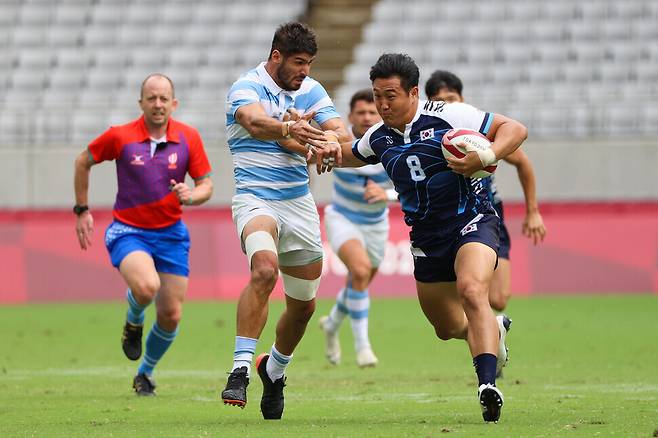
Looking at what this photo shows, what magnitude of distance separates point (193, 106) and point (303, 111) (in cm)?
1534

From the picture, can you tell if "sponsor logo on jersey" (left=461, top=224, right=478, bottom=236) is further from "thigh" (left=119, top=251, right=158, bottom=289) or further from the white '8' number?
"thigh" (left=119, top=251, right=158, bottom=289)

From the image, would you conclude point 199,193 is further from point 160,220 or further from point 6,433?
point 6,433

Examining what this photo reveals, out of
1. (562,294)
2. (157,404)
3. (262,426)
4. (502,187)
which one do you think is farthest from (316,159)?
(502,187)

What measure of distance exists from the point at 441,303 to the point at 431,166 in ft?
3.18

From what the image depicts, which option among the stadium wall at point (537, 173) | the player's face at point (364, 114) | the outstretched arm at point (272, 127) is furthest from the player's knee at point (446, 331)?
the stadium wall at point (537, 173)

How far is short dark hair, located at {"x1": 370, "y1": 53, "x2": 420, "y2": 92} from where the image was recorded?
324 inches

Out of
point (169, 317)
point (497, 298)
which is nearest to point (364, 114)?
point (497, 298)

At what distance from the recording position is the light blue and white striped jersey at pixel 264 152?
866cm

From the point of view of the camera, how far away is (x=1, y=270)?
64.3ft

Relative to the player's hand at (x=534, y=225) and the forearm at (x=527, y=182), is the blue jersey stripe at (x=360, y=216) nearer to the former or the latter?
the forearm at (x=527, y=182)

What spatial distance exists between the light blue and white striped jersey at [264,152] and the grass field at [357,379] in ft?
4.89

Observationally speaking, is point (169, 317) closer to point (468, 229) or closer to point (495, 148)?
point (468, 229)

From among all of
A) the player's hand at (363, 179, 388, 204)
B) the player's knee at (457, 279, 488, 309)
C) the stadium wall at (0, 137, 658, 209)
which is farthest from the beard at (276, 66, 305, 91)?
the stadium wall at (0, 137, 658, 209)

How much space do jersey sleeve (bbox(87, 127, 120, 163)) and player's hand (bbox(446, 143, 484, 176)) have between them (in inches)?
141
